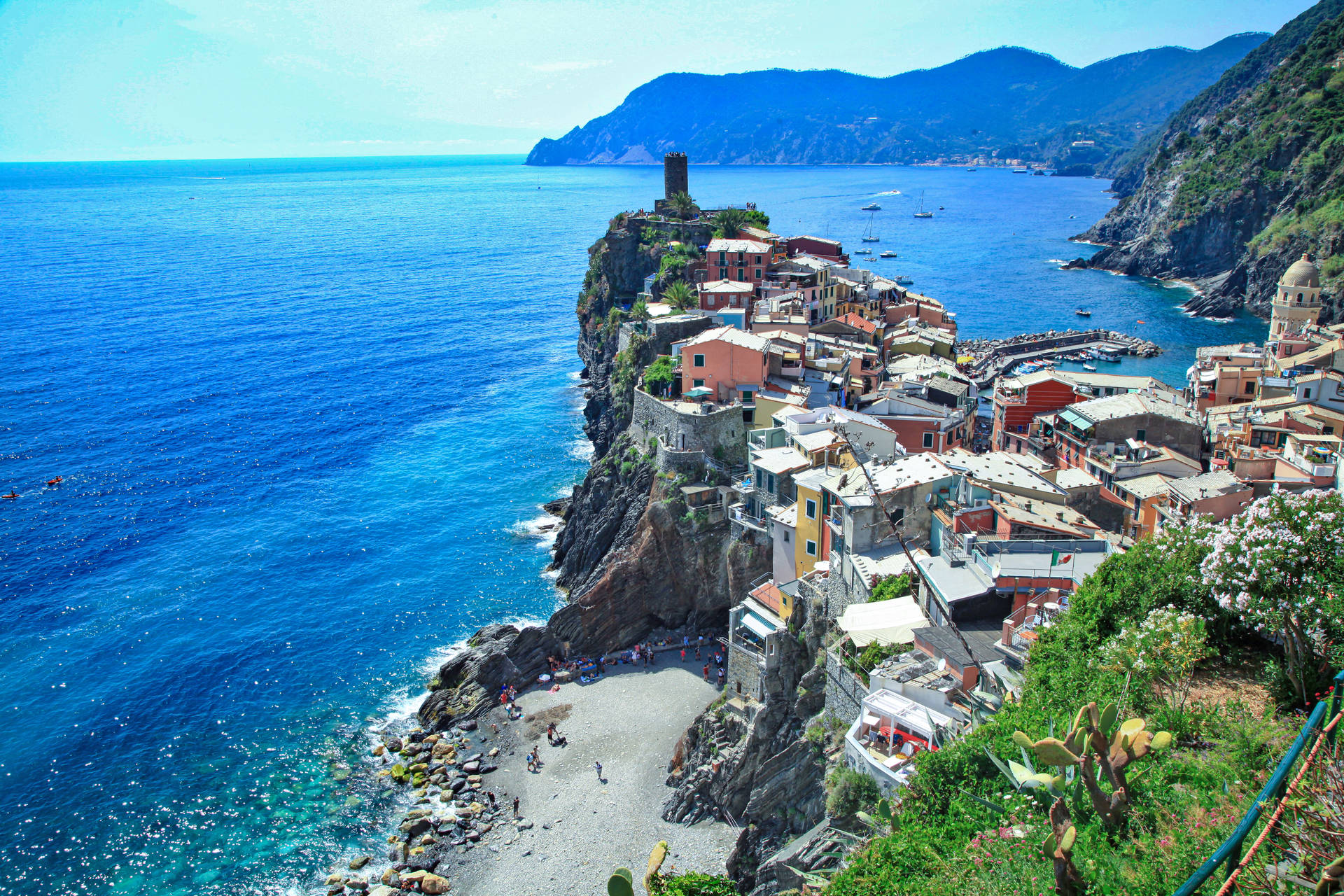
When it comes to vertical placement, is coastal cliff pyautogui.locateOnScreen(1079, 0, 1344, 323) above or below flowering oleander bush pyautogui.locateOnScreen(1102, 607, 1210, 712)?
above

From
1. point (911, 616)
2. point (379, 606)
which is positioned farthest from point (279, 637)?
point (911, 616)

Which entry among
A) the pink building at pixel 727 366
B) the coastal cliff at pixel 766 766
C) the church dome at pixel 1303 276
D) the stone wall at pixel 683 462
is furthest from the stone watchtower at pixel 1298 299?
the coastal cliff at pixel 766 766

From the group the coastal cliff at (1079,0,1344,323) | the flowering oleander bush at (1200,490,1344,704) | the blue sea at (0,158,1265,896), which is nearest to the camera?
the flowering oleander bush at (1200,490,1344,704)

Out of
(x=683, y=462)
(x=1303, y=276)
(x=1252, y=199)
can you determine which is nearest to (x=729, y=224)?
(x=683, y=462)

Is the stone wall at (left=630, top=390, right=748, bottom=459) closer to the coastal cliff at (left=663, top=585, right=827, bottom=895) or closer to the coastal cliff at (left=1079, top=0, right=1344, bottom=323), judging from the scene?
the coastal cliff at (left=663, top=585, right=827, bottom=895)

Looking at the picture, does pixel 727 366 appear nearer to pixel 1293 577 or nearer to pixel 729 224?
pixel 1293 577

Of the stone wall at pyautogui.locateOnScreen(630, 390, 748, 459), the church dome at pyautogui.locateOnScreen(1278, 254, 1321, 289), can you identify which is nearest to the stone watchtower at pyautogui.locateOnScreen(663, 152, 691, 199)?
the stone wall at pyautogui.locateOnScreen(630, 390, 748, 459)
